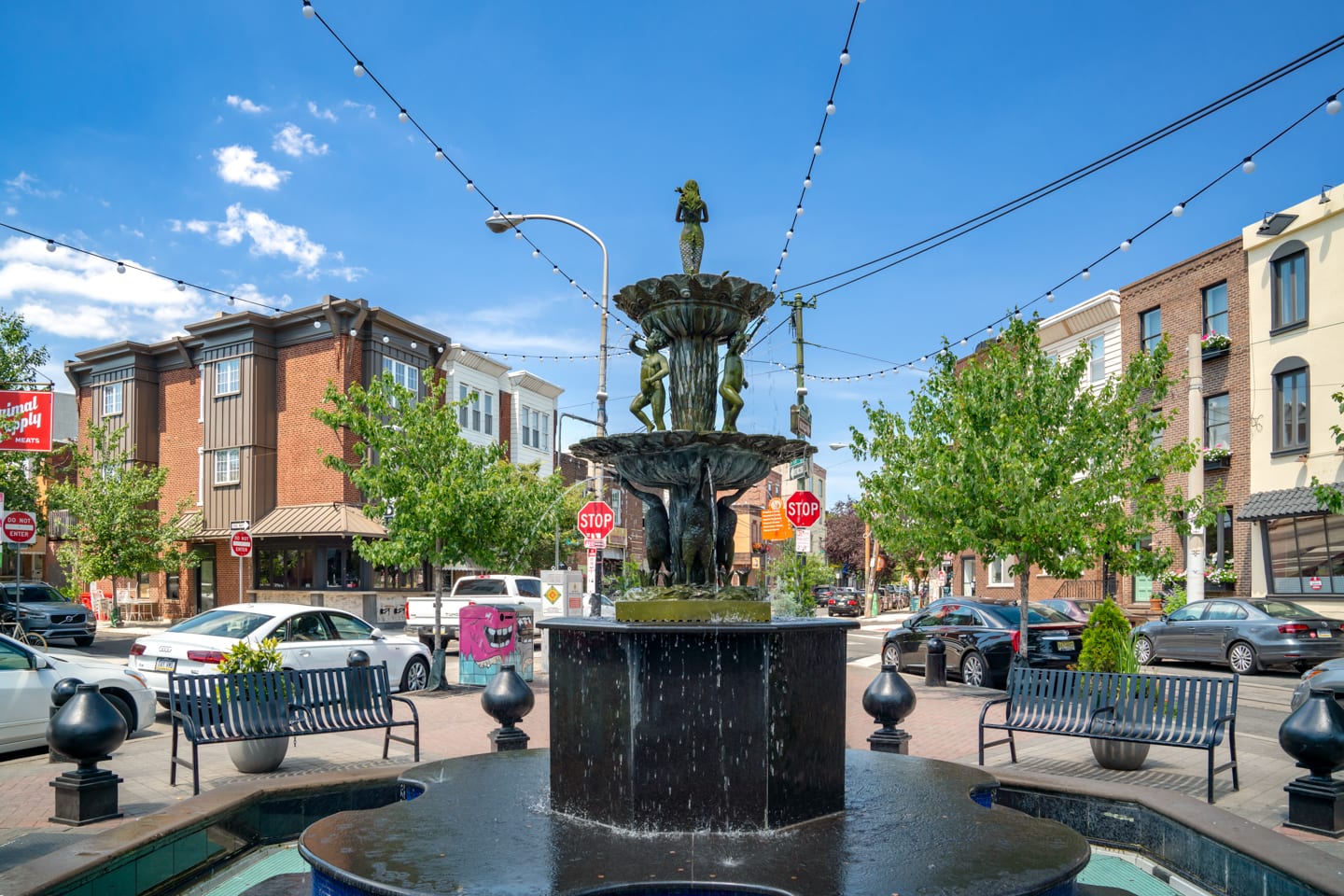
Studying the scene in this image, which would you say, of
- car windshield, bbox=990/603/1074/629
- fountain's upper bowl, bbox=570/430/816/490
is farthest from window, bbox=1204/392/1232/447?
fountain's upper bowl, bbox=570/430/816/490

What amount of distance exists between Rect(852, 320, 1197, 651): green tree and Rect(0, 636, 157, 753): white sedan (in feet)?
37.3

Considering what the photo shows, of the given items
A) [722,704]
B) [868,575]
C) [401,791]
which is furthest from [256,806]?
[868,575]

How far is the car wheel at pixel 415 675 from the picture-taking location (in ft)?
52.9

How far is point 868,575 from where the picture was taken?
61.5 m

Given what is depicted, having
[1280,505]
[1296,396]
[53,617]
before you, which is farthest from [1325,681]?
[53,617]

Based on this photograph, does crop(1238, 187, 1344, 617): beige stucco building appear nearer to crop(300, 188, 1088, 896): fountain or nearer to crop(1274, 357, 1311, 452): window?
crop(1274, 357, 1311, 452): window

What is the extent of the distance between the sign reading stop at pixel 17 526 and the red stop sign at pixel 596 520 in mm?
10323

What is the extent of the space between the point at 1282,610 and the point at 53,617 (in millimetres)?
27881

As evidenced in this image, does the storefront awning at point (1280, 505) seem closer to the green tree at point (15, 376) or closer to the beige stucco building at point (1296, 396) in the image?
the beige stucco building at point (1296, 396)

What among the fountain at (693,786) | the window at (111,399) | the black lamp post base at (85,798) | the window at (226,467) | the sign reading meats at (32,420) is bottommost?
the black lamp post base at (85,798)

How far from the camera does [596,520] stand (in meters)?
20.9

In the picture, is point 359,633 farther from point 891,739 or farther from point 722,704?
point 722,704

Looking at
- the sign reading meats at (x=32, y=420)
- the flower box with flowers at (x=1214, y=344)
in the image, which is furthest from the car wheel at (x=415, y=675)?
the flower box with flowers at (x=1214, y=344)

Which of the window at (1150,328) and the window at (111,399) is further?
the window at (111,399)
